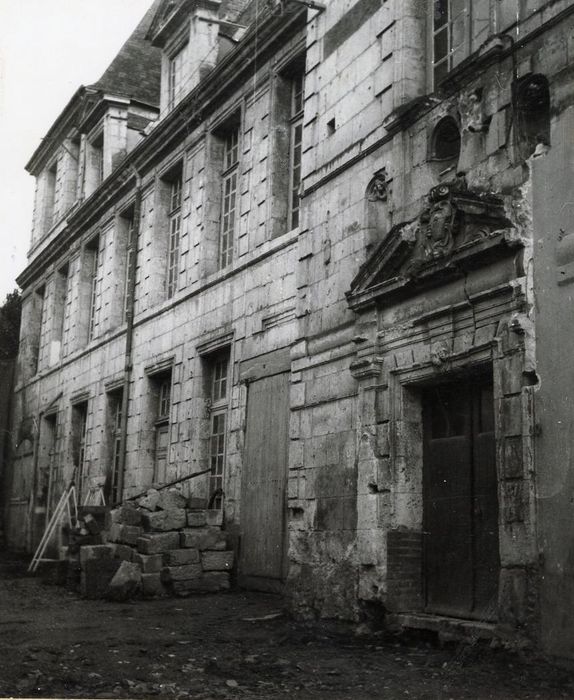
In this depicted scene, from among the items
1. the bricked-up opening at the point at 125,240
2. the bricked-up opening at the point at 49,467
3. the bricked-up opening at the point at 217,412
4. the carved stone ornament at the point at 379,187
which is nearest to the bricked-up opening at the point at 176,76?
the bricked-up opening at the point at 125,240

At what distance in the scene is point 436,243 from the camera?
7133 mm

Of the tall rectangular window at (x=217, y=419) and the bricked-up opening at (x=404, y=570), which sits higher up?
the tall rectangular window at (x=217, y=419)

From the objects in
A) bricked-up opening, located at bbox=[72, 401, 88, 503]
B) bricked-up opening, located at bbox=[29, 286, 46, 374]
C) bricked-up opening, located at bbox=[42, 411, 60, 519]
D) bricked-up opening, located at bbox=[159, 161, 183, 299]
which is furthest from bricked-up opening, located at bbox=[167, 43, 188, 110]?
bricked-up opening, located at bbox=[29, 286, 46, 374]

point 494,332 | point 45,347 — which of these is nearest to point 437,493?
point 494,332

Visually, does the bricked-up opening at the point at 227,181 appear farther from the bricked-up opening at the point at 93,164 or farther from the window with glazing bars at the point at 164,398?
the bricked-up opening at the point at 93,164

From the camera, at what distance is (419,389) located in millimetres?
7695

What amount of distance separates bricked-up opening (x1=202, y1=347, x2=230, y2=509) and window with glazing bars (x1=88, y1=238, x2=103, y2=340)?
5.98m

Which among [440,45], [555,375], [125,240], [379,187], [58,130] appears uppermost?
[58,130]

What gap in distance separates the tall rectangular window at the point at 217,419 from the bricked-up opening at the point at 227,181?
1505mm

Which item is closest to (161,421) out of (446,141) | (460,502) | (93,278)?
(93,278)

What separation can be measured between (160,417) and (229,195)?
151 inches

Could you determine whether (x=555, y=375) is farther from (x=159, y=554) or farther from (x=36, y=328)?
(x=36, y=328)

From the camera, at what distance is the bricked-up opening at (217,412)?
39.5 ft

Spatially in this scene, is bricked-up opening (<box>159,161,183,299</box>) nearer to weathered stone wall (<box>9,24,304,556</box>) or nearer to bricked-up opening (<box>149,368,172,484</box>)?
weathered stone wall (<box>9,24,304,556</box>)
